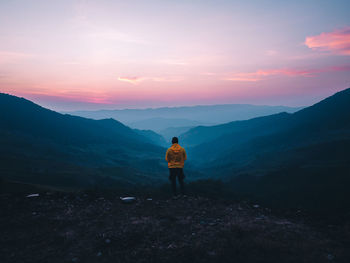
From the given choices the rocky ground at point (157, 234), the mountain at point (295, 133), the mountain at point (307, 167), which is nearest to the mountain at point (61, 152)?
the mountain at point (307, 167)

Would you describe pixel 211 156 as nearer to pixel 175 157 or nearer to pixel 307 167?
pixel 307 167

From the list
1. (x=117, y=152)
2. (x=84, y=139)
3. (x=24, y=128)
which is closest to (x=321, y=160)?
(x=117, y=152)

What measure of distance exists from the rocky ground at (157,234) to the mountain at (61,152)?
24677 millimetres

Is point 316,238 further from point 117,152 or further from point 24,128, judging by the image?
point 24,128

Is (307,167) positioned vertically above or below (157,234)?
below

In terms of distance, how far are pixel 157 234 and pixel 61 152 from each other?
58.1m

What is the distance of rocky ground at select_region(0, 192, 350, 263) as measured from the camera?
17.3ft

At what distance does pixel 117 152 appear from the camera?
249 feet

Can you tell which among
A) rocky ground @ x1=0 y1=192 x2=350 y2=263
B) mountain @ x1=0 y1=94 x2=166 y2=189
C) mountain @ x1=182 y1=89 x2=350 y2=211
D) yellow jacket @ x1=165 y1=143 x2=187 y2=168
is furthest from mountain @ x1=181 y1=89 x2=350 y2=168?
rocky ground @ x1=0 y1=192 x2=350 y2=263

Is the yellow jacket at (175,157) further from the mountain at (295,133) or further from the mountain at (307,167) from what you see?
the mountain at (295,133)

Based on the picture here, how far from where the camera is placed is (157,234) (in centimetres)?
636

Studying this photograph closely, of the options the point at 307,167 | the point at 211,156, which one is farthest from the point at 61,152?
the point at 211,156

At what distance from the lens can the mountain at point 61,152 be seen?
34.9m

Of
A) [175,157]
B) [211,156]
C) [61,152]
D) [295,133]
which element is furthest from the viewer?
[211,156]
